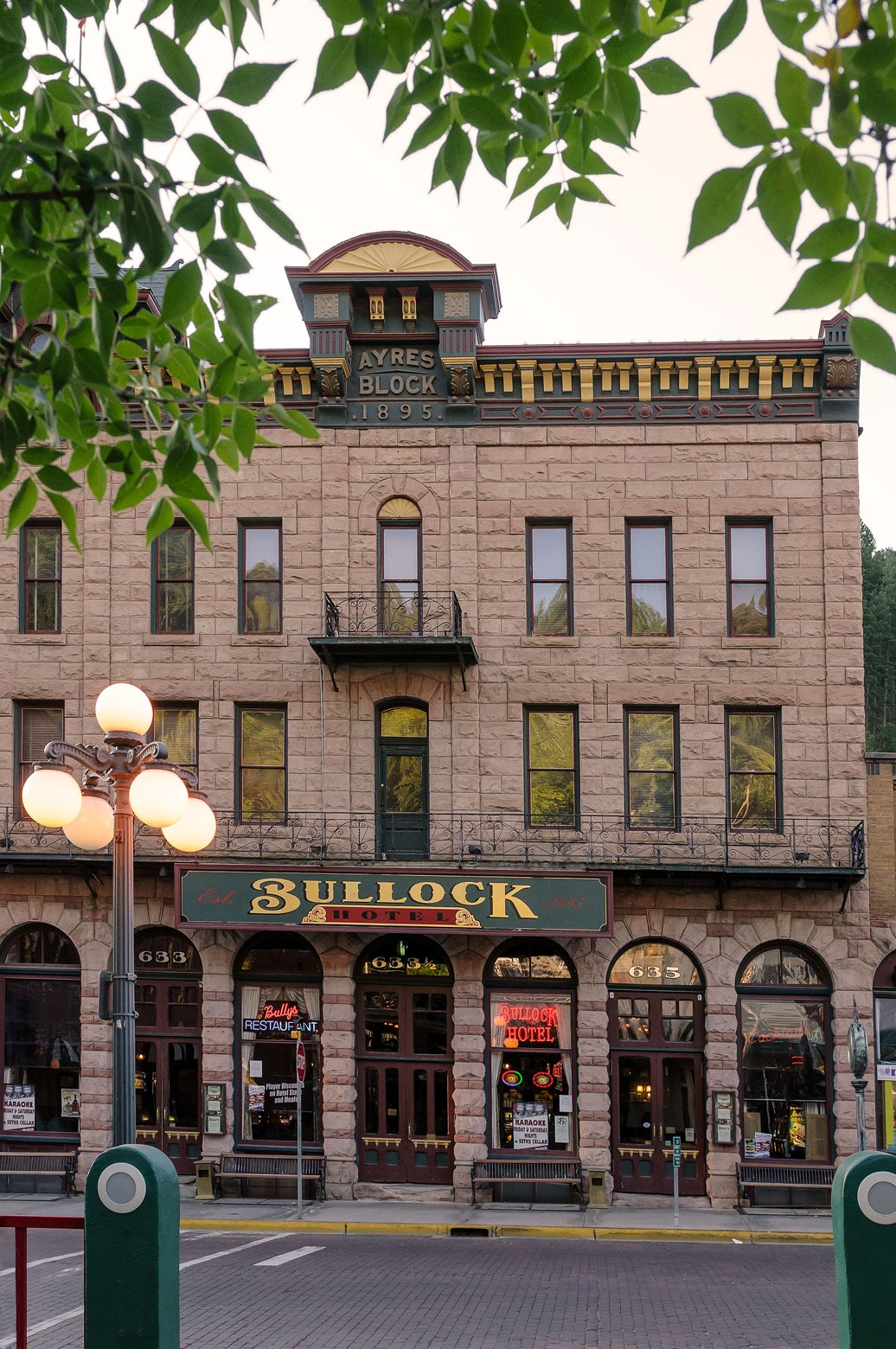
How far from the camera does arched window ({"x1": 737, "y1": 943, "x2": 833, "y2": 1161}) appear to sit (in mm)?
23797

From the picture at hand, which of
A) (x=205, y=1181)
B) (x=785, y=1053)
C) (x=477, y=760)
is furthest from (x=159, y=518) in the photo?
(x=785, y=1053)

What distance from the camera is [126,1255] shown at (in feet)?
17.9

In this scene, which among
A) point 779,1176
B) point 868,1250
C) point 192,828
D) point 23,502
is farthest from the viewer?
point 779,1176

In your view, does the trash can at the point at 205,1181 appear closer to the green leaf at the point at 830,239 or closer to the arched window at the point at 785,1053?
the arched window at the point at 785,1053

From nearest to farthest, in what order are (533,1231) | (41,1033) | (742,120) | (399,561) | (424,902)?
(742,120), (533,1231), (424,902), (41,1033), (399,561)

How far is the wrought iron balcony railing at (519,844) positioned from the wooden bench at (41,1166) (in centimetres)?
524

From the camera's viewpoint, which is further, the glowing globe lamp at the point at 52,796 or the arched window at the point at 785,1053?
the arched window at the point at 785,1053

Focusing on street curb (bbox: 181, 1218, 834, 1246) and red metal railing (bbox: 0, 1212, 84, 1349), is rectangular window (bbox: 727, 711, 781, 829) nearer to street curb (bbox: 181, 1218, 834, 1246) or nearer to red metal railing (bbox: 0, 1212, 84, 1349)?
street curb (bbox: 181, 1218, 834, 1246)

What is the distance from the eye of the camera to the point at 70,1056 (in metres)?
25.2

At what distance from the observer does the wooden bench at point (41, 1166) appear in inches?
955

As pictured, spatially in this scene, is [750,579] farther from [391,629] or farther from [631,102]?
[631,102]

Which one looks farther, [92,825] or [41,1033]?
[41,1033]

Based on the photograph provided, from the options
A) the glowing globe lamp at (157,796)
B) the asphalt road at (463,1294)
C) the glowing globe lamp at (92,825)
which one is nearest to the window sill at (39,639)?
the asphalt road at (463,1294)

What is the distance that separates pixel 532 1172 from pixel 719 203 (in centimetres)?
2187
